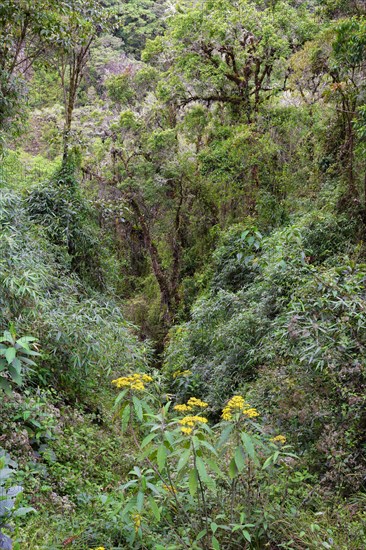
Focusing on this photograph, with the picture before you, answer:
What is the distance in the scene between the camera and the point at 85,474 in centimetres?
356

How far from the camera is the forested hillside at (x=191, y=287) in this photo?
2.38 metres

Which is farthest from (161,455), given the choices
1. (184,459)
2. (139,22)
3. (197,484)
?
(139,22)

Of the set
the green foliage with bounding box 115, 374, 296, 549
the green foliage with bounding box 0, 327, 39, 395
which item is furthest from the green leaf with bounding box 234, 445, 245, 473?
the green foliage with bounding box 0, 327, 39, 395

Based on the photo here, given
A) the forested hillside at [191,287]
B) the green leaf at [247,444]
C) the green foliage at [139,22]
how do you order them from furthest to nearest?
the green foliage at [139,22] < the forested hillside at [191,287] < the green leaf at [247,444]

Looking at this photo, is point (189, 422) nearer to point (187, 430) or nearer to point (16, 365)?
point (187, 430)

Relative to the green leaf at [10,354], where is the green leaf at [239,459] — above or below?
below

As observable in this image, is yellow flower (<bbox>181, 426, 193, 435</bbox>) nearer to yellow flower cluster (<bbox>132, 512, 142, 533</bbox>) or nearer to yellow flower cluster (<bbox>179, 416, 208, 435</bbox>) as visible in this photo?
yellow flower cluster (<bbox>179, 416, 208, 435</bbox>)

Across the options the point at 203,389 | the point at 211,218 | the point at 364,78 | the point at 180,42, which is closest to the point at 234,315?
the point at 203,389

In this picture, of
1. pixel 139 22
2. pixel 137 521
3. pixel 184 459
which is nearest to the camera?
pixel 184 459

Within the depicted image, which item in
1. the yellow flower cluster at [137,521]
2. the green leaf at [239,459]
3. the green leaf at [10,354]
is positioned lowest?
the yellow flower cluster at [137,521]

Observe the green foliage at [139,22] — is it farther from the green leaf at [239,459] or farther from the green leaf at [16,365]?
the green leaf at [239,459]

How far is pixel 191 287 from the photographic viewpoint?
36.4ft

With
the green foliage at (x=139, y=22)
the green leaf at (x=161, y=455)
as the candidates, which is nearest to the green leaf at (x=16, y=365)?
the green leaf at (x=161, y=455)

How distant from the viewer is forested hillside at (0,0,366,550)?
2.38 meters
